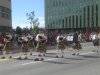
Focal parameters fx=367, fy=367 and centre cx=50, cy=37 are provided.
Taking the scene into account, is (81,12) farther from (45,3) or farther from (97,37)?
(97,37)

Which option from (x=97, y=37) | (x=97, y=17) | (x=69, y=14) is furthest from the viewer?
(x=69, y=14)

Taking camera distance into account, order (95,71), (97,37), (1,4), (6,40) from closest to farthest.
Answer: (95,71), (6,40), (97,37), (1,4)

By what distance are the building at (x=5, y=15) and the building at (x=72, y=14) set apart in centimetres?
3926

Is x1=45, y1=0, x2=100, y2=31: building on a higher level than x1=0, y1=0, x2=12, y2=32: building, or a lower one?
higher

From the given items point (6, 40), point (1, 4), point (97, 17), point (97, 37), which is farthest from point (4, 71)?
point (97, 17)

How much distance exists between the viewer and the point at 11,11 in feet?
212

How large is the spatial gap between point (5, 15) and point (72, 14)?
5610cm

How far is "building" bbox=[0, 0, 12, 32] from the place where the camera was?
189 ft

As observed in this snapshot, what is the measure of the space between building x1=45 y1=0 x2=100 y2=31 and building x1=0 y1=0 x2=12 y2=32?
39.3 meters

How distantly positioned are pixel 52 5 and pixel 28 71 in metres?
106

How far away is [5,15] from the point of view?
5959 cm

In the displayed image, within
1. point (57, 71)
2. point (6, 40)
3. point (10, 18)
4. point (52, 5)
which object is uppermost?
point (52, 5)

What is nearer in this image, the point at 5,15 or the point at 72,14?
the point at 5,15

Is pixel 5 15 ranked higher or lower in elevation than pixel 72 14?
lower
